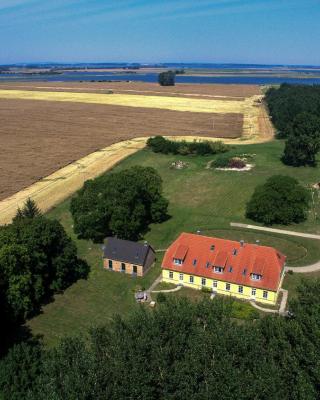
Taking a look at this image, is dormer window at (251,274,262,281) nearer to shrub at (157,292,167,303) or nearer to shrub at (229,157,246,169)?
shrub at (157,292,167,303)

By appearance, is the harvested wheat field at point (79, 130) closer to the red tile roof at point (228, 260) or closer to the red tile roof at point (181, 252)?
the red tile roof at point (181, 252)

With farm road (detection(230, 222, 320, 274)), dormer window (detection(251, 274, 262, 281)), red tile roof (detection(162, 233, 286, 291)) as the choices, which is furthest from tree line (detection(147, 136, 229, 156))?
dormer window (detection(251, 274, 262, 281))

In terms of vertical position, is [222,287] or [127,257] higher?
[127,257]

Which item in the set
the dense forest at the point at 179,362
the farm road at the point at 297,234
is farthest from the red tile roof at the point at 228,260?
the dense forest at the point at 179,362

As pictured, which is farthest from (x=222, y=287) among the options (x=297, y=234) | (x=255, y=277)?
(x=297, y=234)

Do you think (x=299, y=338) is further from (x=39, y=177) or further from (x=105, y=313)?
(x=39, y=177)

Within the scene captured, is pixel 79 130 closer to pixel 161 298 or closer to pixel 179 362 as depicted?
pixel 161 298
